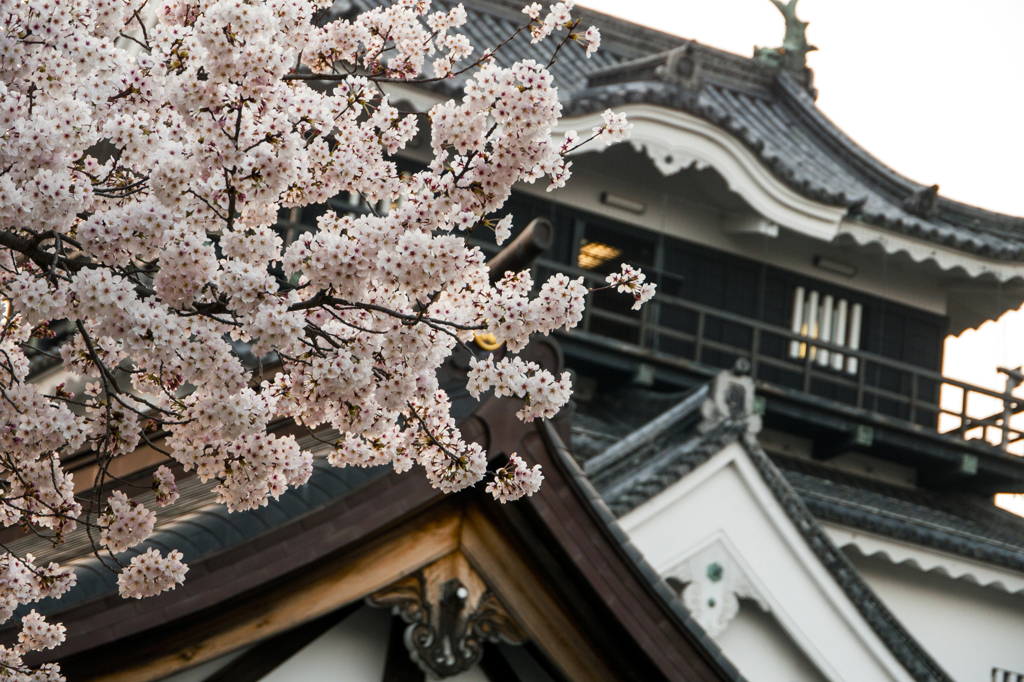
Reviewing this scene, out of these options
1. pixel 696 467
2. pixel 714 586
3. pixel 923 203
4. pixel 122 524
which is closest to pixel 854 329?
pixel 923 203

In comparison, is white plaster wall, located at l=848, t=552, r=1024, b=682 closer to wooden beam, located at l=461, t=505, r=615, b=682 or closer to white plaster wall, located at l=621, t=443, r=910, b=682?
white plaster wall, located at l=621, t=443, r=910, b=682

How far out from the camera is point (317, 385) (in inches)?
175

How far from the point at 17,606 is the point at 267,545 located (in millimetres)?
931

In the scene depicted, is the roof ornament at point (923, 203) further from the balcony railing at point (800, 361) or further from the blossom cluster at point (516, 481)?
the blossom cluster at point (516, 481)

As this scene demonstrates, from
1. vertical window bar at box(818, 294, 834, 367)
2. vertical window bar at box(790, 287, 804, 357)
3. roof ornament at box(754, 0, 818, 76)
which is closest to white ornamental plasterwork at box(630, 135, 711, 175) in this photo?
vertical window bar at box(790, 287, 804, 357)

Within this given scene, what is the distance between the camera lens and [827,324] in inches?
683

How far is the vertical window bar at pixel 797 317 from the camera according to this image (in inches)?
671

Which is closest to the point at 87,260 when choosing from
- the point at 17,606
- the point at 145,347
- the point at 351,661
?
the point at 145,347

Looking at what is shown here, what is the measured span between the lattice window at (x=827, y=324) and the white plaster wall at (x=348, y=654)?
497 inches

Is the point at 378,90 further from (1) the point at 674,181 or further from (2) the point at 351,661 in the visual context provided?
(1) the point at 674,181

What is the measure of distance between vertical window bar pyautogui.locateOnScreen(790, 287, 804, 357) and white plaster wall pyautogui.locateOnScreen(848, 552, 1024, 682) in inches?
148

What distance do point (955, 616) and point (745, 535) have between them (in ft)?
20.6

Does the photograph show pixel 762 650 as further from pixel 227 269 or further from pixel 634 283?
pixel 227 269

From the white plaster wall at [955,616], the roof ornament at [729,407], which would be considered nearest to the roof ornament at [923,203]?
the white plaster wall at [955,616]
